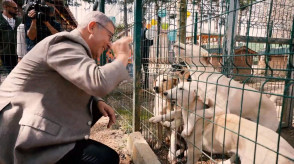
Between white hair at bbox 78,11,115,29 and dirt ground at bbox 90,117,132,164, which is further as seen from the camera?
dirt ground at bbox 90,117,132,164

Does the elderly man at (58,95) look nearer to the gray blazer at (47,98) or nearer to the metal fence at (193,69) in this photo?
the gray blazer at (47,98)

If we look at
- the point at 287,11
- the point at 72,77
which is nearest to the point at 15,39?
the point at 72,77

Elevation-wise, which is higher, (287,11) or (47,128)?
(287,11)

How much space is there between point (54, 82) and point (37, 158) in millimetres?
508

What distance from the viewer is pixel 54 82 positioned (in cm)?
151

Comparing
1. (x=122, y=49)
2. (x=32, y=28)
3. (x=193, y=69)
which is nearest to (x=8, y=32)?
(x=32, y=28)

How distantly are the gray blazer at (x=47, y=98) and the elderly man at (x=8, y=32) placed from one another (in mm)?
3632

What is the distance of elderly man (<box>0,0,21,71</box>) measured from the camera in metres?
4.48

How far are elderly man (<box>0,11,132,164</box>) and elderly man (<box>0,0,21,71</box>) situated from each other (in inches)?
141

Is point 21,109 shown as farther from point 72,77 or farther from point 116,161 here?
point 116,161

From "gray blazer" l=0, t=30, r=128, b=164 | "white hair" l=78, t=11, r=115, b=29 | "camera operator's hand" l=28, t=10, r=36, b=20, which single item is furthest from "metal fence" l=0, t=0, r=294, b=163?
"camera operator's hand" l=28, t=10, r=36, b=20

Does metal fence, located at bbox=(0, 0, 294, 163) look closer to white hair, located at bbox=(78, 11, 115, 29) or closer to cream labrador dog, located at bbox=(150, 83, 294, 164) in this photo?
cream labrador dog, located at bbox=(150, 83, 294, 164)

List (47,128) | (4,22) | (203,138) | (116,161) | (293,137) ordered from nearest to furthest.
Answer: (47,128) < (116,161) < (203,138) < (293,137) < (4,22)

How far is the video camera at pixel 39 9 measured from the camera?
12.9 ft
